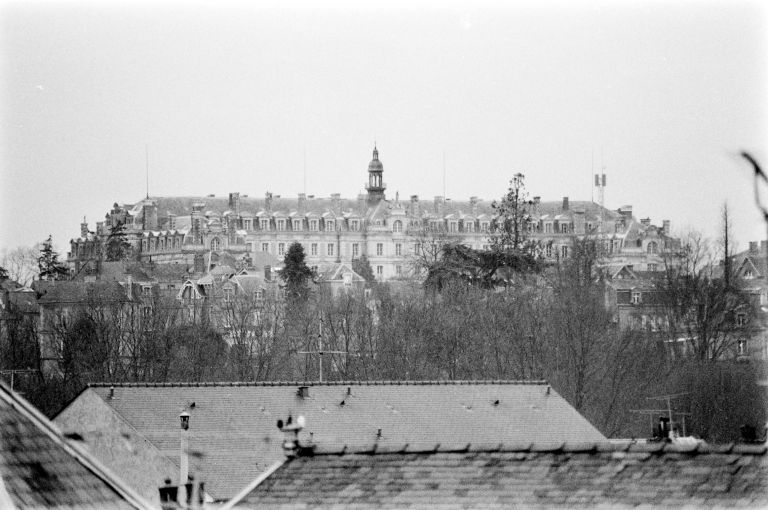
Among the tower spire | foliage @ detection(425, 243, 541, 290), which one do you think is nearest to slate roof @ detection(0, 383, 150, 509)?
foliage @ detection(425, 243, 541, 290)

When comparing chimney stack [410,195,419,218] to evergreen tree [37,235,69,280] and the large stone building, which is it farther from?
evergreen tree [37,235,69,280]

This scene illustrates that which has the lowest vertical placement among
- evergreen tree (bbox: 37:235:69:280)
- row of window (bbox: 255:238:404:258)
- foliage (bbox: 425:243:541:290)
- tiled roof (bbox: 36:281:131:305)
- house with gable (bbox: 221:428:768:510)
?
house with gable (bbox: 221:428:768:510)

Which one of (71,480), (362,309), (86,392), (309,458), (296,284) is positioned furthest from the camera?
(296,284)

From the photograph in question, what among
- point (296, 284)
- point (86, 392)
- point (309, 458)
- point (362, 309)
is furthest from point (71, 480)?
point (296, 284)

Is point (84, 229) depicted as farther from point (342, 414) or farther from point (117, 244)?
point (342, 414)

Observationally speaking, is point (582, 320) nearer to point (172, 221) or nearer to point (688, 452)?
point (688, 452)

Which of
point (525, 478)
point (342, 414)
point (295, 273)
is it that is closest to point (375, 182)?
point (295, 273)

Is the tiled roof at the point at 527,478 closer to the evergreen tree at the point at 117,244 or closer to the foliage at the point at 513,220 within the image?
the foliage at the point at 513,220
